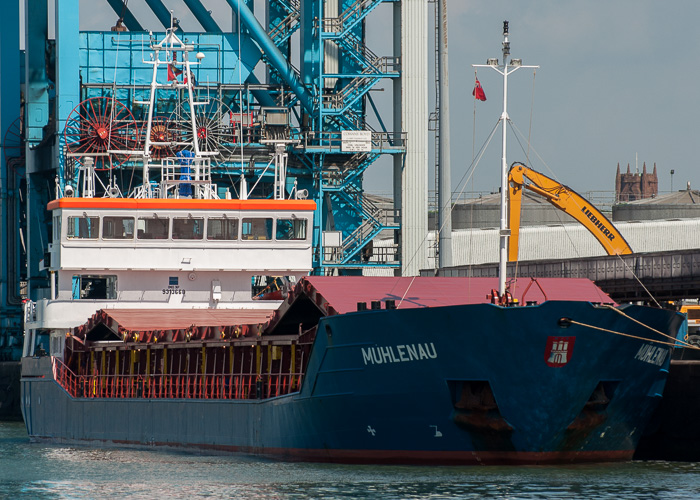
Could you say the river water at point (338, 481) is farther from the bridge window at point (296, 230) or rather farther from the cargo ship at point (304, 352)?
the bridge window at point (296, 230)

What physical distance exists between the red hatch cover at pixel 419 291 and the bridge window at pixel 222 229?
8.33 meters

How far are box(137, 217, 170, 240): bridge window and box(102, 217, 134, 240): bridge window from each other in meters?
0.24

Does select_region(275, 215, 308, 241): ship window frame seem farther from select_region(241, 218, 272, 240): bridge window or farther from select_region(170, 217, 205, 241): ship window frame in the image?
select_region(170, 217, 205, 241): ship window frame

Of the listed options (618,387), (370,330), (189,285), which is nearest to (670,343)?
(618,387)

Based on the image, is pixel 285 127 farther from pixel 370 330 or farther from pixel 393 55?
pixel 370 330

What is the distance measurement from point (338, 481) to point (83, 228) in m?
14.5

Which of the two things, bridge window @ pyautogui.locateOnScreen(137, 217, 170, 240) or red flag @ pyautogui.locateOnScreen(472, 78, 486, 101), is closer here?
red flag @ pyautogui.locateOnScreen(472, 78, 486, 101)

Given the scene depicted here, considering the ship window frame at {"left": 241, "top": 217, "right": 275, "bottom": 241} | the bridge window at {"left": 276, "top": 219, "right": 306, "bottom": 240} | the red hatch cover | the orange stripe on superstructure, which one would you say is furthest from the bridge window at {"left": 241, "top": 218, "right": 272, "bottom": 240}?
the red hatch cover

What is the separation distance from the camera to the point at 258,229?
33688 mm

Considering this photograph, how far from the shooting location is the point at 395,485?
21141 millimetres

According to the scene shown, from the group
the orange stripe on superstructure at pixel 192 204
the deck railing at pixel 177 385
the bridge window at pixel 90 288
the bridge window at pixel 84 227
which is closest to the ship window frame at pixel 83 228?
the bridge window at pixel 84 227

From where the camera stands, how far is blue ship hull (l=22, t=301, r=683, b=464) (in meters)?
22.2

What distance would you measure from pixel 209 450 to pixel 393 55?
78.6 feet

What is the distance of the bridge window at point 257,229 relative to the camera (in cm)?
3362
